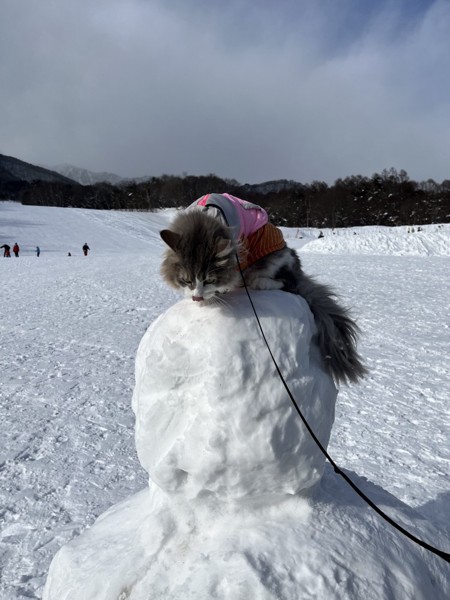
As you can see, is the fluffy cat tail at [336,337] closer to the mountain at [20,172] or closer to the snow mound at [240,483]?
the snow mound at [240,483]

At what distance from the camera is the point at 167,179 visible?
227 ft

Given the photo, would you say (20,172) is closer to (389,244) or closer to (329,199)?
(329,199)

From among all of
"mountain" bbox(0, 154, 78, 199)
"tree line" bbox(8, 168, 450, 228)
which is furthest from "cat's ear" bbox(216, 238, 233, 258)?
"mountain" bbox(0, 154, 78, 199)

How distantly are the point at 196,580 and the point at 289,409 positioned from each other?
70 cm

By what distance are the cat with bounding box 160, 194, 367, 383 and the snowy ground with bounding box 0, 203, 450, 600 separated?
1195 millimetres

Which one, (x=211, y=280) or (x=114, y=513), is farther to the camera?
(x=114, y=513)

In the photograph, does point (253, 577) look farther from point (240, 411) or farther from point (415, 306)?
point (415, 306)

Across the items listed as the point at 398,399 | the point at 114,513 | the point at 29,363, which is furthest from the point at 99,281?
the point at 114,513

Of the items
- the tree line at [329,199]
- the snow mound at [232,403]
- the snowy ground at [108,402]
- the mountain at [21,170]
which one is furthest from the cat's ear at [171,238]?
the mountain at [21,170]

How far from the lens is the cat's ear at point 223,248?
184 centimetres

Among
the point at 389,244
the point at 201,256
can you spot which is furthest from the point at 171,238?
the point at 389,244

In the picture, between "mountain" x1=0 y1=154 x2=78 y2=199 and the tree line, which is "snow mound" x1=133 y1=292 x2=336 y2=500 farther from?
"mountain" x1=0 y1=154 x2=78 y2=199

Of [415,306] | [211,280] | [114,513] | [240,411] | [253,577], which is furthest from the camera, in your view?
[415,306]

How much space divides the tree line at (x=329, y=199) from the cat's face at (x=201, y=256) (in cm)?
4423
